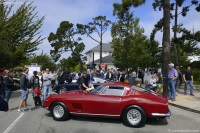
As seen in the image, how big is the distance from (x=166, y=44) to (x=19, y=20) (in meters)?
17.5

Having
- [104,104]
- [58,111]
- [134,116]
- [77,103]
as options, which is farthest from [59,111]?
[134,116]

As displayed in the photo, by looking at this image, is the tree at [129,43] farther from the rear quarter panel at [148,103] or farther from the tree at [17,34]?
the rear quarter panel at [148,103]

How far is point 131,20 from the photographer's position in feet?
117

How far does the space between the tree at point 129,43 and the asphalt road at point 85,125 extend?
24812 mm

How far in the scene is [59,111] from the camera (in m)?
9.13

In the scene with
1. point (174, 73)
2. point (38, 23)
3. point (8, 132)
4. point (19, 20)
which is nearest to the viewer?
point (8, 132)

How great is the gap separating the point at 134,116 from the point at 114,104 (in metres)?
0.69

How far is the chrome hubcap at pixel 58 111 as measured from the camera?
9.09 m

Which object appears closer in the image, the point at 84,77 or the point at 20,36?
the point at 84,77

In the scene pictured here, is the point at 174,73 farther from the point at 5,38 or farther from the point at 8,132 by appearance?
the point at 5,38

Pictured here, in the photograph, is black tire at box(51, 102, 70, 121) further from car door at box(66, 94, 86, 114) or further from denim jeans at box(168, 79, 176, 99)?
denim jeans at box(168, 79, 176, 99)

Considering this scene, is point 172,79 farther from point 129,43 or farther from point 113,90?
point 129,43

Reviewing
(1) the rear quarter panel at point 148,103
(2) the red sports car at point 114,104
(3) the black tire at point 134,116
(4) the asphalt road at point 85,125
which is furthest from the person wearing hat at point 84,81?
(3) the black tire at point 134,116

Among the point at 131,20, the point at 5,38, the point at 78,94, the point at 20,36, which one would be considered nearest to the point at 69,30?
the point at 131,20
